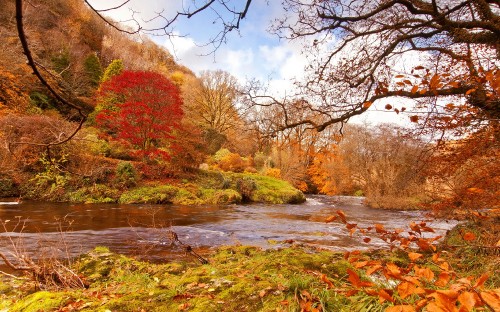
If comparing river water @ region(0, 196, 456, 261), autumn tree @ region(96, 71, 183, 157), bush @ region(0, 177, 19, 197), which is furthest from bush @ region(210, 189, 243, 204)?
bush @ region(0, 177, 19, 197)

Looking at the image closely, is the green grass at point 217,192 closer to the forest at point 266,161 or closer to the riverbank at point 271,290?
the forest at point 266,161

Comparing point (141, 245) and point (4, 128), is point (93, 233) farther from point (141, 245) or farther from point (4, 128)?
point (4, 128)

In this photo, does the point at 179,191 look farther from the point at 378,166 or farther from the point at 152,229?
the point at 378,166

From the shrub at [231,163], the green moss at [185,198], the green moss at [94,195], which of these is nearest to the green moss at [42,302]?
the green moss at [94,195]

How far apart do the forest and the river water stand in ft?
2.23

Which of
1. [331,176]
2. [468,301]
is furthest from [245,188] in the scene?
[468,301]

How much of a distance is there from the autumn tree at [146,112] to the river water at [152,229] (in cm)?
497

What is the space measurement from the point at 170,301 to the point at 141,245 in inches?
170

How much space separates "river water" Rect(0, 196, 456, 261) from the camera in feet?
21.0

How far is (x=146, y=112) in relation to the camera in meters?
16.2

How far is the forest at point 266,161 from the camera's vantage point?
2.41 meters

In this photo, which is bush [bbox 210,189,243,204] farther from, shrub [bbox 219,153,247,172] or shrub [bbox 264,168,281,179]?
shrub [bbox 264,168,281,179]

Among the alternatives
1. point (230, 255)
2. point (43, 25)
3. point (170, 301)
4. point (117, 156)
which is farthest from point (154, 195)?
point (43, 25)

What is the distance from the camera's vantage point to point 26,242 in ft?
21.0
